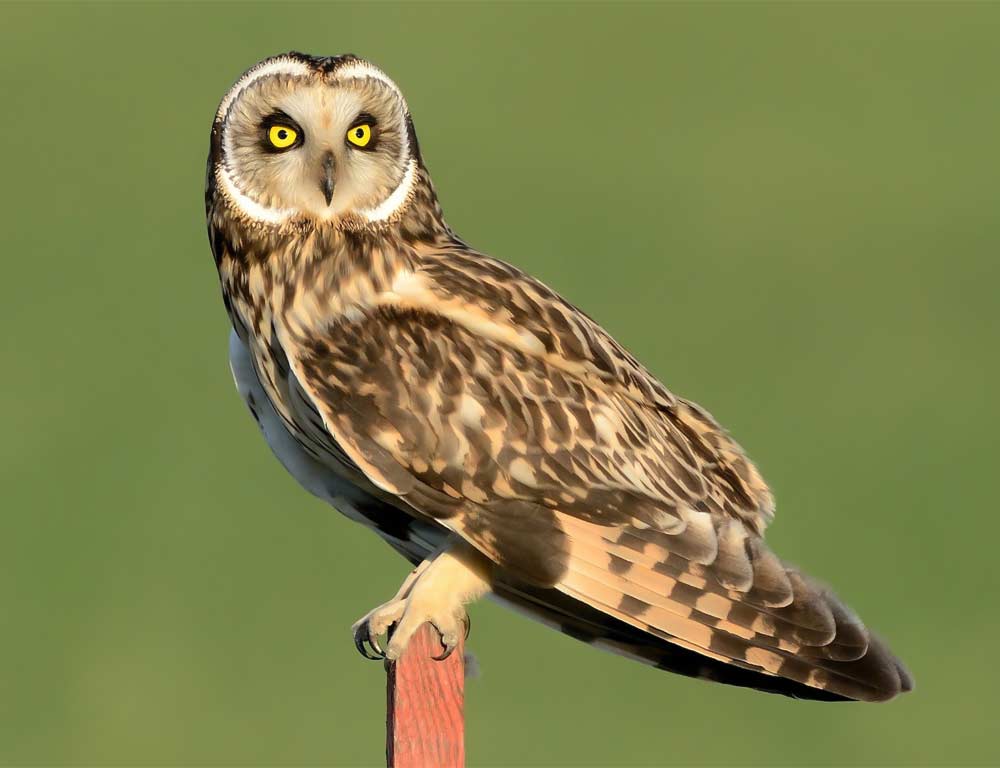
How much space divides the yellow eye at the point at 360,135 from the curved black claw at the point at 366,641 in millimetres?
1295

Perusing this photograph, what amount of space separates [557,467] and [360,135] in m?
1.04

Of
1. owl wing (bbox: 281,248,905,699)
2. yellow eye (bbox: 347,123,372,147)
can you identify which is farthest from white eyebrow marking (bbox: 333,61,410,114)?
owl wing (bbox: 281,248,905,699)

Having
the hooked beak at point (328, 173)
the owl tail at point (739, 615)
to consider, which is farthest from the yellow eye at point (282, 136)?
the owl tail at point (739, 615)

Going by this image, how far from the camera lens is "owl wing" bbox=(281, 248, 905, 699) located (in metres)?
5.93

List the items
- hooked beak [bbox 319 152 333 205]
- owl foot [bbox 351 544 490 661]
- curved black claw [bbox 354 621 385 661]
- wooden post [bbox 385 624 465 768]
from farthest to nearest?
1. hooked beak [bbox 319 152 333 205]
2. curved black claw [bbox 354 621 385 661]
3. owl foot [bbox 351 544 490 661]
4. wooden post [bbox 385 624 465 768]

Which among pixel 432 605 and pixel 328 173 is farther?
pixel 328 173

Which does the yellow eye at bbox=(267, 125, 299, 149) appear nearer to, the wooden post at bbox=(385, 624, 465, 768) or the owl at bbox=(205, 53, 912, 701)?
the owl at bbox=(205, 53, 912, 701)

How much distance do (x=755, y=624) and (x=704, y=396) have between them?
784cm

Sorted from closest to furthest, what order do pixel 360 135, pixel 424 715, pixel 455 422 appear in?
pixel 424 715 < pixel 455 422 < pixel 360 135

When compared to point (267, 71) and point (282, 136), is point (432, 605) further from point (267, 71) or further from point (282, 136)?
point (267, 71)

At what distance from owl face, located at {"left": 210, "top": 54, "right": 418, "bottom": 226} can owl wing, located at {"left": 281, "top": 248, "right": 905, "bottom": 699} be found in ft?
0.93

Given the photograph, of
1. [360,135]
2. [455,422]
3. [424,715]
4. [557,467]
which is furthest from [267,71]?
[424,715]

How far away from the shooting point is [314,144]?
20.2 feet

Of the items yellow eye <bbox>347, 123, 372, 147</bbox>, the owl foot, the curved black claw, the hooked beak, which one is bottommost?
the curved black claw
